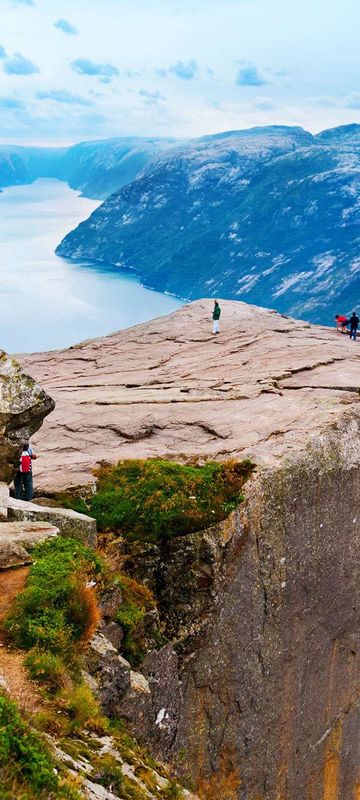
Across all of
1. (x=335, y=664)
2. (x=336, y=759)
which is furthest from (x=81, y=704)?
(x=336, y=759)

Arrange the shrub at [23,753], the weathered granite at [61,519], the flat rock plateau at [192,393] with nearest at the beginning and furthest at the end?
the shrub at [23,753]
the weathered granite at [61,519]
the flat rock plateau at [192,393]

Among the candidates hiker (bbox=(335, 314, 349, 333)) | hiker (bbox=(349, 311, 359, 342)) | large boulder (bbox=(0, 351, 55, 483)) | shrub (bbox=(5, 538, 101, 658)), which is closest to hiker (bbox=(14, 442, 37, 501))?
large boulder (bbox=(0, 351, 55, 483))

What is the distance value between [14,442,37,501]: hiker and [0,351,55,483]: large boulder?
0.23 m

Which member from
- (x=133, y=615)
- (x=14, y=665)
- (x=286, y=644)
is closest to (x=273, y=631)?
(x=286, y=644)

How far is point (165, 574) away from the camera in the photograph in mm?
14766

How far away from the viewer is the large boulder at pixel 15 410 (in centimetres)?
1516

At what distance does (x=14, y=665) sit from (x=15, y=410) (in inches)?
262

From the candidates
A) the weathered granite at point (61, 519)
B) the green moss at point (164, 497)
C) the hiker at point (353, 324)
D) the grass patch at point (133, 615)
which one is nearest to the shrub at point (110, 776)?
the grass patch at point (133, 615)

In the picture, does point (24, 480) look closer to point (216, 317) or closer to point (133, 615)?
point (133, 615)

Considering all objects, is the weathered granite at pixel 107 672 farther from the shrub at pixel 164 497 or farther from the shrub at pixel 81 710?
the shrub at pixel 164 497

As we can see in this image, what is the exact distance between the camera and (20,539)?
468 inches

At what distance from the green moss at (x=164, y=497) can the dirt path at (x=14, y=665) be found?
4.00 meters

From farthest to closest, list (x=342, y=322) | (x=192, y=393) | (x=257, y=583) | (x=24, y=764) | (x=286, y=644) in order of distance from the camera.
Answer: (x=342, y=322)
(x=192, y=393)
(x=286, y=644)
(x=257, y=583)
(x=24, y=764)

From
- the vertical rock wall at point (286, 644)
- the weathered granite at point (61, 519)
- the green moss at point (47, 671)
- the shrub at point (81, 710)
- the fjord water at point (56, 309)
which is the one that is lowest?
the fjord water at point (56, 309)
